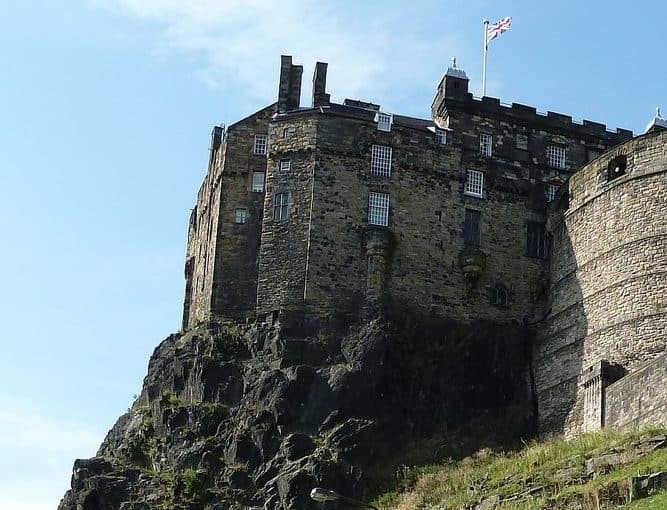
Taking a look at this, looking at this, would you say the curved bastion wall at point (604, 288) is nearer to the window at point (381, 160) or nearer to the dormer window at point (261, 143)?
the window at point (381, 160)

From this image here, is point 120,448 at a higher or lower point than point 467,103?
lower

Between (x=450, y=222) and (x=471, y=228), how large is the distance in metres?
1.00

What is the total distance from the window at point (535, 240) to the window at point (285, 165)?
10.2 m

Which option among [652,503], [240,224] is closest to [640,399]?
[652,503]

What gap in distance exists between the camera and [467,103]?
2298 inches

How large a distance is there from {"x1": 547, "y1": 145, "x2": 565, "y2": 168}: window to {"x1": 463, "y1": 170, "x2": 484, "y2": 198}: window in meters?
3.50

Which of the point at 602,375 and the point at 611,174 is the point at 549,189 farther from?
the point at 602,375

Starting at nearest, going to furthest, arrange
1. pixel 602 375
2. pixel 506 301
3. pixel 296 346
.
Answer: pixel 602 375
pixel 296 346
pixel 506 301

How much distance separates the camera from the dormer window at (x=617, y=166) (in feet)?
170

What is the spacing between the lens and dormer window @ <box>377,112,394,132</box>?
5616 cm

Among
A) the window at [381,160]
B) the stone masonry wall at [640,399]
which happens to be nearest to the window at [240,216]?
the window at [381,160]

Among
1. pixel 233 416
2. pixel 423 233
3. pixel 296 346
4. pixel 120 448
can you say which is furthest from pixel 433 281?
pixel 120 448

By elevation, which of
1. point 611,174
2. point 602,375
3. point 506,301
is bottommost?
point 602,375

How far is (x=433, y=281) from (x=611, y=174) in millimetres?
8034
